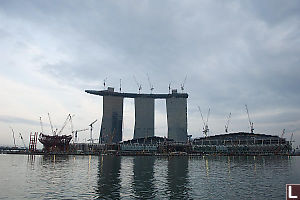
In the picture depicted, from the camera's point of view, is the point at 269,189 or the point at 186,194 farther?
the point at 269,189

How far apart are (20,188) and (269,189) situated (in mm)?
58443

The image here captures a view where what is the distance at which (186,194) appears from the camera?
1989 inches

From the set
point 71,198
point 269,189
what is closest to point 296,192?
point 71,198

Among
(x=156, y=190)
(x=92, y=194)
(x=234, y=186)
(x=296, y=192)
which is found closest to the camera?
(x=296, y=192)

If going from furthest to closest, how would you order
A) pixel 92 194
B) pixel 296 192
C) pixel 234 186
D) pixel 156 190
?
pixel 234 186 < pixel 156 190 < pixel 92 194 < pixel 296 192

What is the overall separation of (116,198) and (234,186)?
3149 cm

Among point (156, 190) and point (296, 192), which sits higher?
point (296, 192)

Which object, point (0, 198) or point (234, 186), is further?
point (234, 186)

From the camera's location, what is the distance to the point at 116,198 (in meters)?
46.2

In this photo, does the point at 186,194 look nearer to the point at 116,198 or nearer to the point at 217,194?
the point at 217,194

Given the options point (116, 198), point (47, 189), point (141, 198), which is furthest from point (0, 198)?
point (141, 198)

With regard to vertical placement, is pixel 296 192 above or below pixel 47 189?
above

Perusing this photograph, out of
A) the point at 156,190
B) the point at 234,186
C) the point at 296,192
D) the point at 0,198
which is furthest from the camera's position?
the point at 234,186

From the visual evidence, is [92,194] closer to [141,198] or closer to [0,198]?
[141,198]
